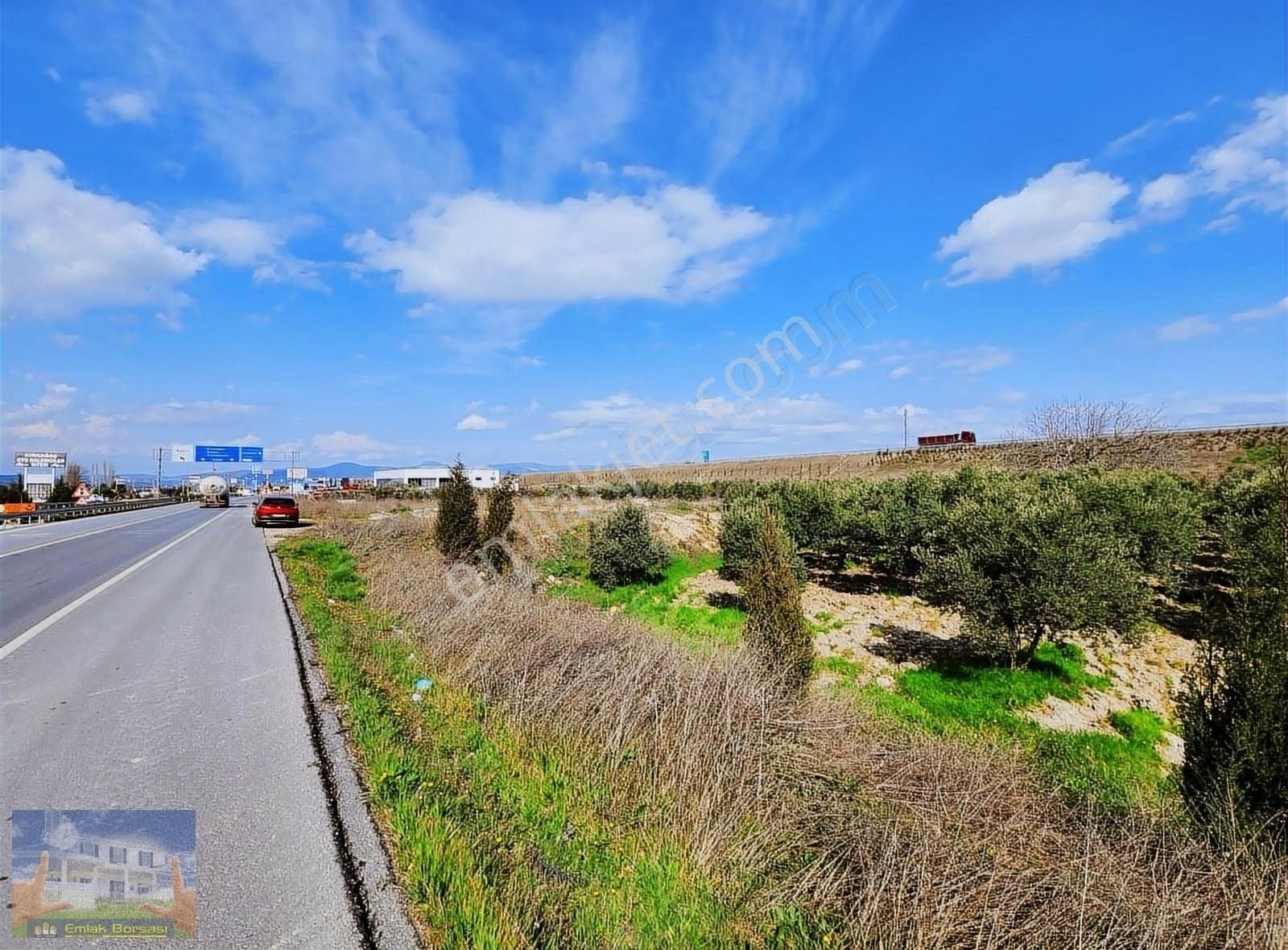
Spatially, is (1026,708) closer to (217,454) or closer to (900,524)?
(900,524)

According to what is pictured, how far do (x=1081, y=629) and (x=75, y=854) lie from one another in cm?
1065

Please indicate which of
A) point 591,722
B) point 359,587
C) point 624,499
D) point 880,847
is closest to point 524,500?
point 624,499

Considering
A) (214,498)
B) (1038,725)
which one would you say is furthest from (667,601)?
Answer: (214,498)

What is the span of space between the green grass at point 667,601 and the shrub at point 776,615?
917mm

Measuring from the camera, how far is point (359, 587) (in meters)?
11.1

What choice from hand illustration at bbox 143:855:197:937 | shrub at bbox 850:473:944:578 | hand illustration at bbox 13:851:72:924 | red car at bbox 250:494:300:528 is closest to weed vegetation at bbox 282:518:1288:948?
hand illustration at bbox 143:855:197:937

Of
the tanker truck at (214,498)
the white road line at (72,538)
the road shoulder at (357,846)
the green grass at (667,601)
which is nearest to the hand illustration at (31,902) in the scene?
the road shoulder at (357,846)

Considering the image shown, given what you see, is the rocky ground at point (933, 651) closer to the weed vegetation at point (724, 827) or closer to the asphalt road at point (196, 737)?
the weed vegetation at point (724, 827)

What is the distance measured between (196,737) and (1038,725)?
8.70 m

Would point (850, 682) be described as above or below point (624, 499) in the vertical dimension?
below

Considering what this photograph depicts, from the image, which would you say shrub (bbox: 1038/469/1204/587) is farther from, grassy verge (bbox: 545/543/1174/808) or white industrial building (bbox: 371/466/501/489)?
white industrial building (bbox: 371/466/501/489)

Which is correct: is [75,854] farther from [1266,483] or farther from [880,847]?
[1266,483]

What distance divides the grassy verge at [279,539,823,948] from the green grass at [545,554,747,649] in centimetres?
404

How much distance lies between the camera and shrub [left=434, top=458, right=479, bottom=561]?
15.1 m
